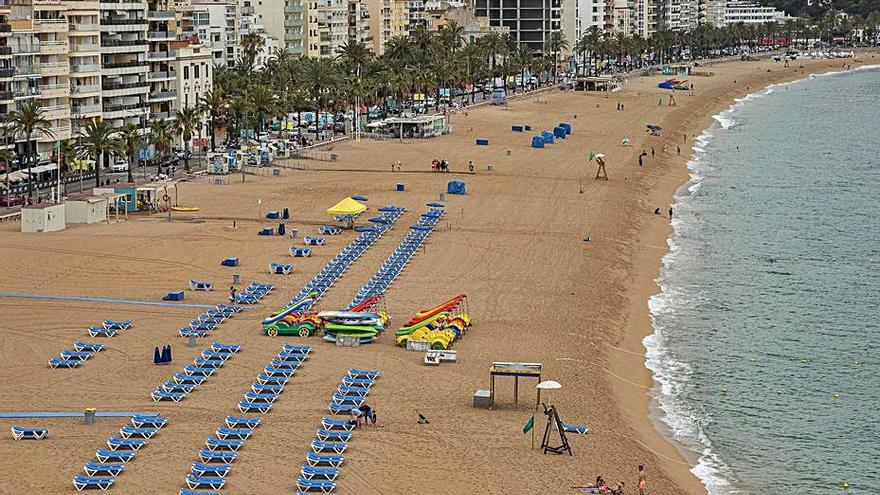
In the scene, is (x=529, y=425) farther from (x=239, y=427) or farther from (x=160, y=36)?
(x=160, y=36)

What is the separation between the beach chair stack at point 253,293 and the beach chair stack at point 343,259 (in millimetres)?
1165

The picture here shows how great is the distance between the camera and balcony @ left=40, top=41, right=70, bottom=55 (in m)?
85.6

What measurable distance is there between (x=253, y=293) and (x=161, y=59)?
168 feet

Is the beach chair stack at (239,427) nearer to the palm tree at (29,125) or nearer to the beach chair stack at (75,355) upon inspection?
the beach chair stack at (75,355)

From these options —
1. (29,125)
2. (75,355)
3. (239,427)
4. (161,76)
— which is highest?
(161,76)

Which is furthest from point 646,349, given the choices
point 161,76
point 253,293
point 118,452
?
point 161,76

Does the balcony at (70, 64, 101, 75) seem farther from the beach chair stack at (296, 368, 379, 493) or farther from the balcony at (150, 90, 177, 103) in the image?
the beach chair stack at (296, 368, 379, 493)

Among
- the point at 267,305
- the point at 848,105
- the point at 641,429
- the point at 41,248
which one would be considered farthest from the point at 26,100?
the point at 848,105

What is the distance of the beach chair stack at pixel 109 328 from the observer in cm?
4594

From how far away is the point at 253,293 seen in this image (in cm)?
5216

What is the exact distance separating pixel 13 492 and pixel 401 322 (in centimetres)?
1863

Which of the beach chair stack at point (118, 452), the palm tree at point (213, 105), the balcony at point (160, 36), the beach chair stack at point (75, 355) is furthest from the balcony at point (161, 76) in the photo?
the beach chair stack at point (118, 452)

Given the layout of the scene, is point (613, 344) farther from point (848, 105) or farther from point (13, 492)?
point (848, 105)

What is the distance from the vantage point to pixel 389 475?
110ft
